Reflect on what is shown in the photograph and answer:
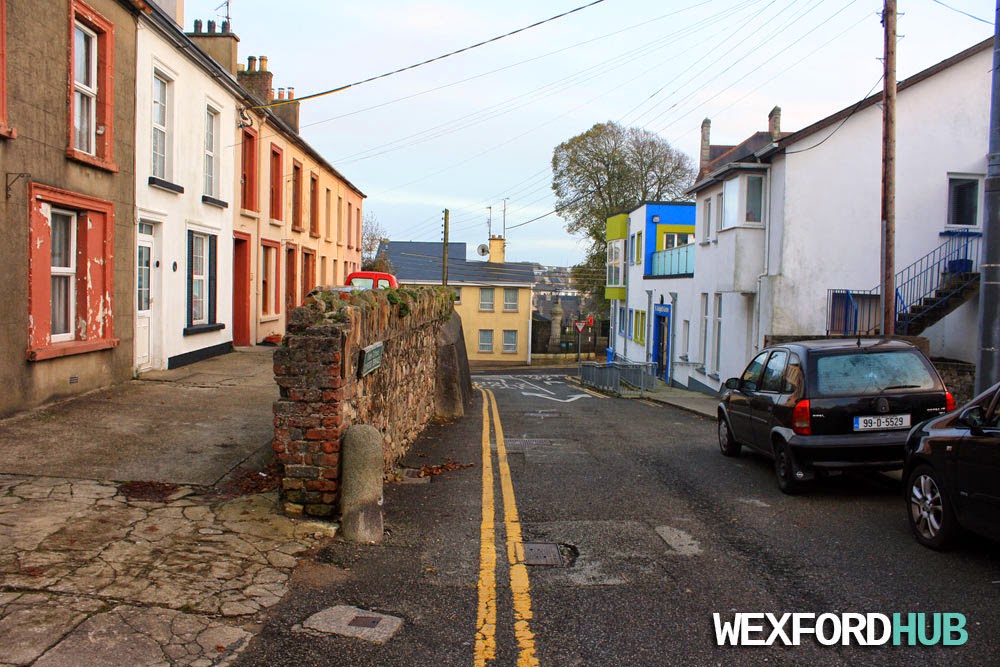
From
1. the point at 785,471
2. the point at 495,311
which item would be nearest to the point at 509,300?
the point at 495,311

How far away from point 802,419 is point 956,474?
2.26 metres

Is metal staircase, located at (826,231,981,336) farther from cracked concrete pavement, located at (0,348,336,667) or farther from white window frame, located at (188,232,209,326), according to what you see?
cracked concrete pavement, located at (0,348,336,667)

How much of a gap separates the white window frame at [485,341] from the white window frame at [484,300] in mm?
1441

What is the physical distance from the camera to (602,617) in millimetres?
4992

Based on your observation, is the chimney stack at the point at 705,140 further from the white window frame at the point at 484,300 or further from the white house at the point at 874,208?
the white house at the point at 874,208

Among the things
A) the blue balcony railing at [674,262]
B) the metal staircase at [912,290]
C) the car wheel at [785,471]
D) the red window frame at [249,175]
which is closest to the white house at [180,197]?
the red window frame at [249,175]

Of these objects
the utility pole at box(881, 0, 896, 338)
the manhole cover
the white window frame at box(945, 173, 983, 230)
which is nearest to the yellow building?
the white window frame at box(945, 173, 983, 230)

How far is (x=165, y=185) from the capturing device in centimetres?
1380

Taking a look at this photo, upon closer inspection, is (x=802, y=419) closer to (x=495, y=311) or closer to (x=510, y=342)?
(x=495, y=311)

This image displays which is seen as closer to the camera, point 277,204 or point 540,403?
point 540,403

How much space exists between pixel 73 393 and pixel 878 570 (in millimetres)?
9547

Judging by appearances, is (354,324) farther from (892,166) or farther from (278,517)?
(892,166)

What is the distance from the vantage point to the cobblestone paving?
4.25 metres

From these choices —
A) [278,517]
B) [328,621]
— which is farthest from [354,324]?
[328,621]
